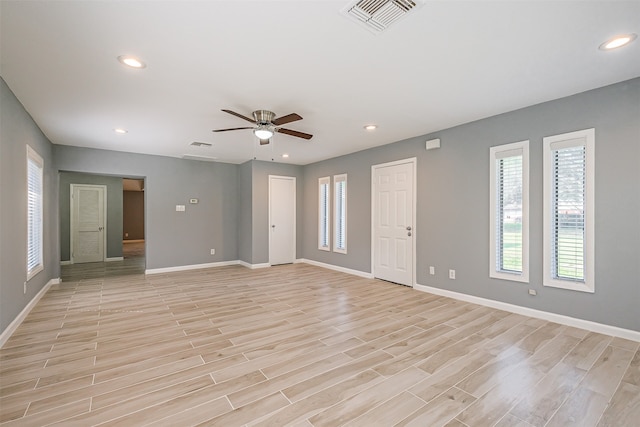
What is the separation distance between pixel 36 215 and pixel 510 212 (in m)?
6.81

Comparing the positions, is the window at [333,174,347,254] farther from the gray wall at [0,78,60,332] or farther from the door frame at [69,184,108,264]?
the door frame at [69,184,108,264]

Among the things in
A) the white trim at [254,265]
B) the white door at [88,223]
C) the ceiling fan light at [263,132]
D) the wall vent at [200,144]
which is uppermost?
the wall vent at [200,144]

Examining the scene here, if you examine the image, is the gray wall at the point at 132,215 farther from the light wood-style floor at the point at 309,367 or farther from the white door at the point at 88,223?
the light wood-style floor at the point at 309,367

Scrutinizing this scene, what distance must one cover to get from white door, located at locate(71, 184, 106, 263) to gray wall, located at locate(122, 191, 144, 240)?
5435 mm

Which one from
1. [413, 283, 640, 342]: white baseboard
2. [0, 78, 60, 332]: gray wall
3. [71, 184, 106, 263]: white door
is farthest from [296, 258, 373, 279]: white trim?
[71, 184, 106, 263]: white door

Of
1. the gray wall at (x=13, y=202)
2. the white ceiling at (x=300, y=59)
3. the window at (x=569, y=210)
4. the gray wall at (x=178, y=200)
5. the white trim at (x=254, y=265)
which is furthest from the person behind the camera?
the white trim at (x=254, y=265)

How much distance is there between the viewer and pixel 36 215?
450cm

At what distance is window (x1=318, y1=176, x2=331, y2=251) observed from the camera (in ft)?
→ 23.4

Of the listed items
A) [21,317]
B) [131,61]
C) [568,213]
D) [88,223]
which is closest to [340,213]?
[568,213]

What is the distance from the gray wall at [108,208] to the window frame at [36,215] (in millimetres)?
3662

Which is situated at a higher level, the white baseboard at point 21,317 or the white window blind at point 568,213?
the white window blind at point 568,213

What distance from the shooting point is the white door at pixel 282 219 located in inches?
291

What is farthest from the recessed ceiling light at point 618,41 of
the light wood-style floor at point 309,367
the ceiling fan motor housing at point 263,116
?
the ceiling fan motor housing at point 263,116

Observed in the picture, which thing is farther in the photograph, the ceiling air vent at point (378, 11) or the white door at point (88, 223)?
the white door at point (88, 223)
